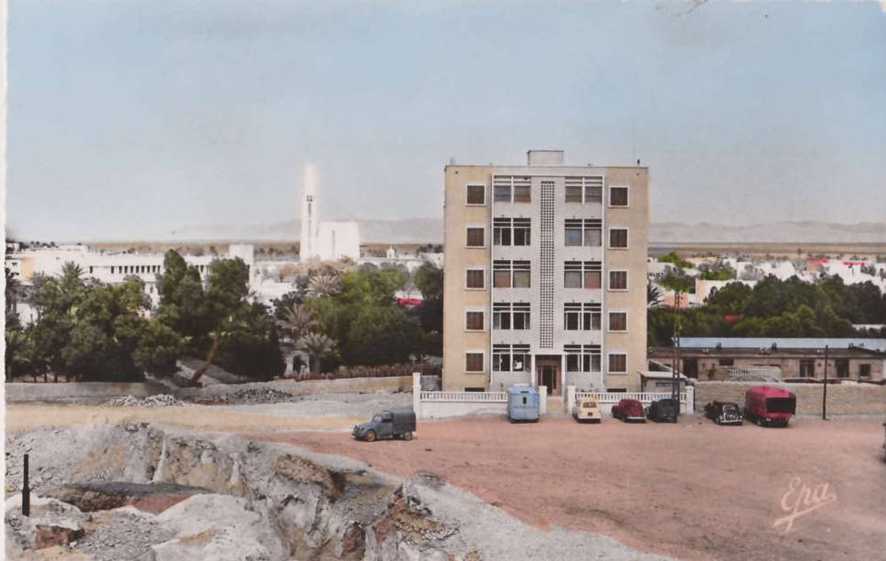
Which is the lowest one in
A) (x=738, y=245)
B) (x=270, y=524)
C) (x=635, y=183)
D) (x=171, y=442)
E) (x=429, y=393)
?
(x=270, y=524)

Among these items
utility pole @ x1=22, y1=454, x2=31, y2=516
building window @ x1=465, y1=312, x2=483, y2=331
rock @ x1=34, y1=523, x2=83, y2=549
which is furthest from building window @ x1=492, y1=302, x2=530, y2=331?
utility pole @ x1=22, y1=454, x2=31, y2=516

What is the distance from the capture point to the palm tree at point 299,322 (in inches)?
269

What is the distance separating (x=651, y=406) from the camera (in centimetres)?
641

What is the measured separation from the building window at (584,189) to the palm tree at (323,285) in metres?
1.97

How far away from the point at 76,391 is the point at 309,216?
2.30m

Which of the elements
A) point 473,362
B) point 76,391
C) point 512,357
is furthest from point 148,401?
point 512,357

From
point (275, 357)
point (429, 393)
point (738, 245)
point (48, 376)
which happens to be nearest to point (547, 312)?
point (429, 393)

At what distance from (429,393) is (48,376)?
295 cm

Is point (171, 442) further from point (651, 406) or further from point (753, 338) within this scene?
point (753, 338)

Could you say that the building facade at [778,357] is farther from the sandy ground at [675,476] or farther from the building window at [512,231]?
the building window at [512,231]

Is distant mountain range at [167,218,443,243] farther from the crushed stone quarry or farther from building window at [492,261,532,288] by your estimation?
the crushed stone quarry

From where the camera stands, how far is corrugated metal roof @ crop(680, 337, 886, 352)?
6.52m

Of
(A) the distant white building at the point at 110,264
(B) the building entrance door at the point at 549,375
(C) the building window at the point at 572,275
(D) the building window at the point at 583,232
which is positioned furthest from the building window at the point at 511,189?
(A) the distant white building at the point at 110,264

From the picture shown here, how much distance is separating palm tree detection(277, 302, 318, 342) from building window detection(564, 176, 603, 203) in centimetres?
232
